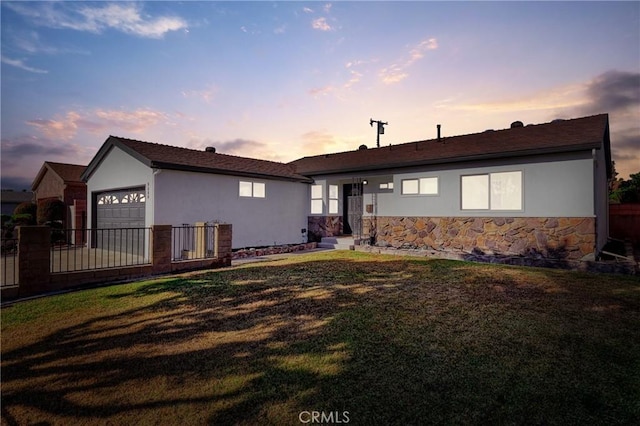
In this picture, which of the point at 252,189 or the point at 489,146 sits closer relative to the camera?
the point at 489,146

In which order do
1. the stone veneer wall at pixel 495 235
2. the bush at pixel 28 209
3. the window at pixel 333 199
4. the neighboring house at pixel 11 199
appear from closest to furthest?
the stone veneer wall at pixel 495 235, the window at pixel 333 199, the bush at pixel 28 209, the neighboring house at pixel 11 199

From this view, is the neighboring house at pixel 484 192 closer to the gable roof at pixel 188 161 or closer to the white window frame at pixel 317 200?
the white window frame at pixel 317 200

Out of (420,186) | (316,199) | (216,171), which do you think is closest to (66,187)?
(216,171)

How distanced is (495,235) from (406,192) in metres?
3.81

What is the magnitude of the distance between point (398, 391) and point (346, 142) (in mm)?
20867

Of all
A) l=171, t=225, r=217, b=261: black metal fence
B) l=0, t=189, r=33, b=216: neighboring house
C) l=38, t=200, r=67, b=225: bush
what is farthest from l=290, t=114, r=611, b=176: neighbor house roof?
l=0, t=189, r=33, b=216: neighboring house

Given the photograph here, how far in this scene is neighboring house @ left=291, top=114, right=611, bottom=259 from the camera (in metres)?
10.2

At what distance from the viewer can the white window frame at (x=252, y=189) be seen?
45.0ft

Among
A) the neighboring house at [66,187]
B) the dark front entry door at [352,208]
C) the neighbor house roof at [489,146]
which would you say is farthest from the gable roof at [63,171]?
the dark front entry door at [352,208]

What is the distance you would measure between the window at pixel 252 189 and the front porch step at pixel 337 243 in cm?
363

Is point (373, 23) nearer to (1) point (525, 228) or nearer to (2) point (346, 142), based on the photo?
(1) point (525, 228)

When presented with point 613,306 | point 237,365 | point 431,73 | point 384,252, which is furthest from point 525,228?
point 237,365

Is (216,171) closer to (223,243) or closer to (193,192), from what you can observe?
(193,192)

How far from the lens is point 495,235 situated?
11.5 m
